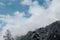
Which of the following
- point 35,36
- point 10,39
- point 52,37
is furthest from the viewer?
point 10,39

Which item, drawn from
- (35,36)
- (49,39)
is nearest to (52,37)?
(49,39)

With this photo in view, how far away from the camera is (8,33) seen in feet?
315

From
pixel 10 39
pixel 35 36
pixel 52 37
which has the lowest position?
pixel 35 36

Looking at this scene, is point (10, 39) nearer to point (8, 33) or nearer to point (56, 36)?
point (8, 33)

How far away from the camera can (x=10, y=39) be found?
95438mm

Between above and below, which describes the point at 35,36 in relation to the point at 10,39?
below

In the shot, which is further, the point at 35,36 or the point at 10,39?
the point at 10,39

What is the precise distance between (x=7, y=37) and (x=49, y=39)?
2199cm

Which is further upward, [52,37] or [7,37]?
[7,37]

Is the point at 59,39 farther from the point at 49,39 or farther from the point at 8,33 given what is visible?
the point at 8,33

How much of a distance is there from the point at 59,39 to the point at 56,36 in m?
2.75

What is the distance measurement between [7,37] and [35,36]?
29977mm

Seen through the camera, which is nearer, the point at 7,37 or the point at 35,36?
the point at 35,36

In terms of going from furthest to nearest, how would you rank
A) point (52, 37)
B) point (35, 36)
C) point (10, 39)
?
point (10, 39) < point (52, 37) < point (35, 36)
